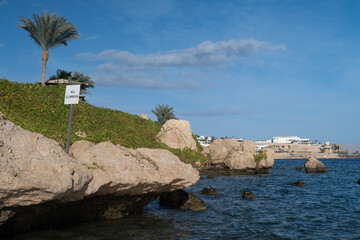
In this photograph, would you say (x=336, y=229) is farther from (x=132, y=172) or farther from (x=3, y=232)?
(x=3, y=232)

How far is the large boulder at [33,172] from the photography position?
6521 millimetres

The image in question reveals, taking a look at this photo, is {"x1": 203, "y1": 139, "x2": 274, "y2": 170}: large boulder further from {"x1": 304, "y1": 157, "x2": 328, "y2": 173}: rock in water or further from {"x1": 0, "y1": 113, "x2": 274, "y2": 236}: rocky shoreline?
{"x1": 0, "y1": 113, "x2": 274, "y2": 236}: rocky shoreline

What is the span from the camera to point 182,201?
14922mm

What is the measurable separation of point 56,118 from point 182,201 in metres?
20.5

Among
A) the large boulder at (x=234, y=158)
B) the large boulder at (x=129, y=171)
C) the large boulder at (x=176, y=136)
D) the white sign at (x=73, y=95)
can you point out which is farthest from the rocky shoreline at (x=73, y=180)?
the large boulder at (x=176, y=136)

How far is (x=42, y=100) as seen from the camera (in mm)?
32469

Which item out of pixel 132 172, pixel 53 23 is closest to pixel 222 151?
pixel 53 23

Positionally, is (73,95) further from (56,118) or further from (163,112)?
(163,112)

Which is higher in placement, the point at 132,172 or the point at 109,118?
the point at 109,118

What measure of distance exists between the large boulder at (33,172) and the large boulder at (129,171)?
0.74 meters

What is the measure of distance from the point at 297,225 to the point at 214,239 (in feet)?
14.1

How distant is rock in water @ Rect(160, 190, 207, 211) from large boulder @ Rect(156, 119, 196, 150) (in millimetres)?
28213

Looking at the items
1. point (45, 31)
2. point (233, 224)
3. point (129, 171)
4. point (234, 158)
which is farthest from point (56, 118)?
point (234, 158)

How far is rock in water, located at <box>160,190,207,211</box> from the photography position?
48.0 ft
